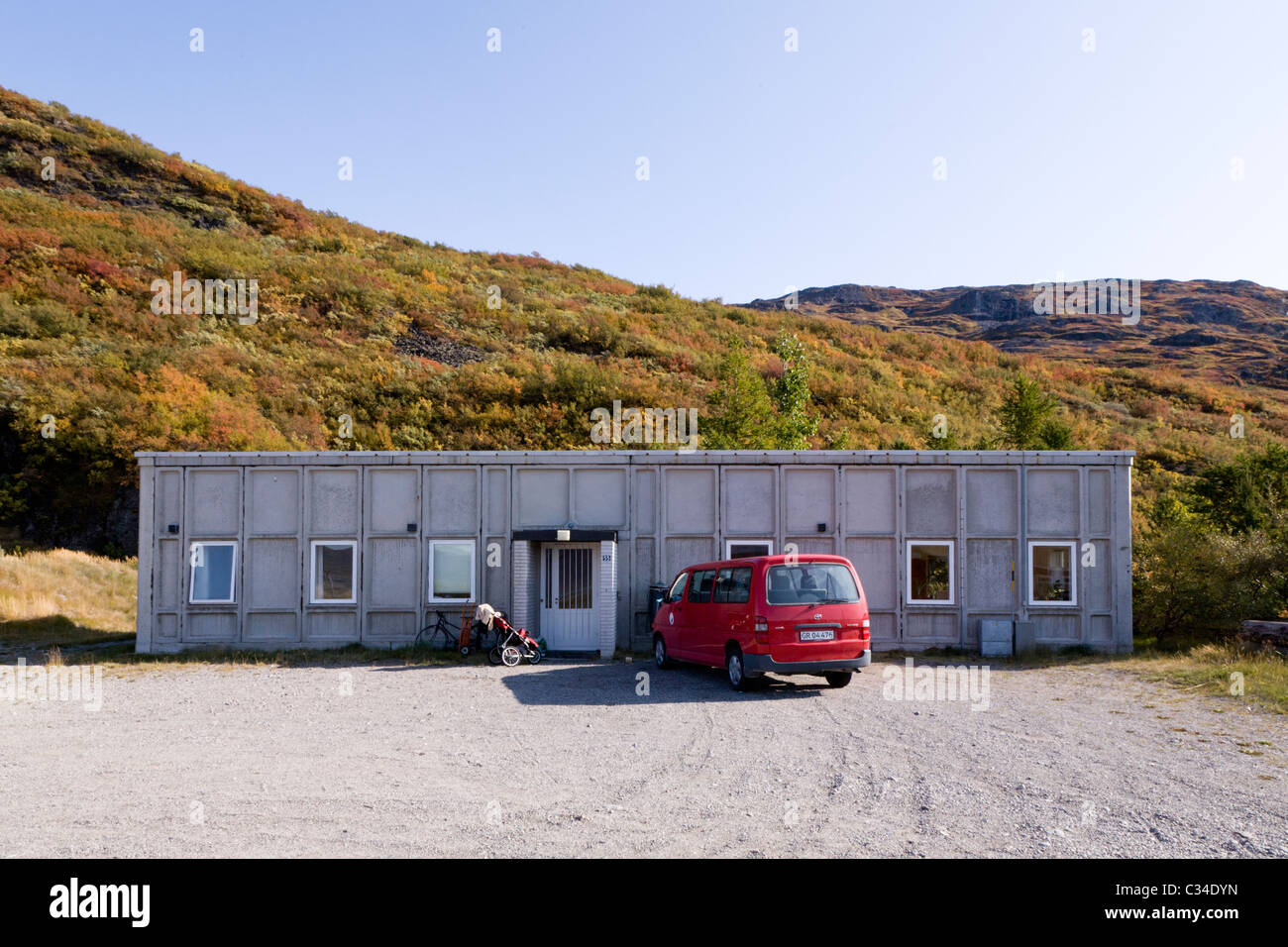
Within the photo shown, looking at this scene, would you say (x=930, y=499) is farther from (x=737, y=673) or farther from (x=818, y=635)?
(x=737, y=673)

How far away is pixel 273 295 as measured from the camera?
4222 centimetres

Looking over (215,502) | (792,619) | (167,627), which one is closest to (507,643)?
(792,619)

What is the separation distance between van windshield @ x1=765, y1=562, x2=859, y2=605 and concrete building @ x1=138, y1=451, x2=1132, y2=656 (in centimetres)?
482

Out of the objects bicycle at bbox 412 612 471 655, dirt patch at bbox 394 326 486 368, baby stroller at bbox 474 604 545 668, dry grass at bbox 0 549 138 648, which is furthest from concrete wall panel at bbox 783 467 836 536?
dirt patch at bbox 394 326 486 368

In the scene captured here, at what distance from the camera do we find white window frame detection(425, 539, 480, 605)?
17.0 metres

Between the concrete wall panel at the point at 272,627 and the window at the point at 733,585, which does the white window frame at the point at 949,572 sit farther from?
the concrete wall panel at the point at 272,627

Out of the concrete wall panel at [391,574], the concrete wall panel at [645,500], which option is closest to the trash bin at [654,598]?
the concrete wall panel at [645,500]

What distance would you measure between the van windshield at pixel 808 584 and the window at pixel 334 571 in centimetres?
851

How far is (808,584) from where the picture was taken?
39.4 ft

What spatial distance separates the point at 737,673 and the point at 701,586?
1.64 meters
